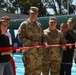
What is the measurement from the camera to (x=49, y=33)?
17.9ft

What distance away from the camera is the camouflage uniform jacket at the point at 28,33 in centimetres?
483

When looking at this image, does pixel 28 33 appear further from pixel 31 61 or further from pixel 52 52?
pixel 52 52

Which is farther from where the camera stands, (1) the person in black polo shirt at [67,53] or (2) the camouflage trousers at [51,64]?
(1) the person in black polo shirt at [67,53]

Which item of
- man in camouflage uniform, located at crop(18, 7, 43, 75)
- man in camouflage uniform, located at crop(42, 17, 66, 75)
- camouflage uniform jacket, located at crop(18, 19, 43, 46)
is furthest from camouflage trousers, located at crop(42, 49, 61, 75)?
camouflage uniform jacket, located at crop(18, 19, 43, 46)

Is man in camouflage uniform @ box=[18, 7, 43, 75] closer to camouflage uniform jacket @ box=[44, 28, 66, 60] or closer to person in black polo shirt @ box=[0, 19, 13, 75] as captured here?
Answer: camouflage uniform jacket @ box=[44, 28, 66, 60]

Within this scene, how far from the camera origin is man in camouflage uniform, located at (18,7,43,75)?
4.83 meters

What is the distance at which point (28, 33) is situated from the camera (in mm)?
4867

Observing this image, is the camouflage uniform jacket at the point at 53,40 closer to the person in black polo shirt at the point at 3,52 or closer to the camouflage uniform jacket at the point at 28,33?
the camouflage uniform jacket at the point at 28,33

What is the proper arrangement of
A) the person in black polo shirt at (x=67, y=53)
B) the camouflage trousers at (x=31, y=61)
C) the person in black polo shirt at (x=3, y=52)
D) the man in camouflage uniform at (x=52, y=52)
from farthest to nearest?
the person in black polo shirt at (x=67, y=53) → the man in camouflage uniform at (x=52, y=52) → the camouflage trousers at (x=31, y=61) → the person in black polo shirt at (x=3, y=52)

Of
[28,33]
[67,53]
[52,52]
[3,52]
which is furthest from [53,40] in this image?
[3,52]

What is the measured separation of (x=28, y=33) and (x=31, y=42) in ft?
0.58

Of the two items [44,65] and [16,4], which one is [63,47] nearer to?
[44,65]

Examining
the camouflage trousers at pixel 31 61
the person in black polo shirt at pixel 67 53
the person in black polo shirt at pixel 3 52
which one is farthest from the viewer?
the person in black polo shirt at pixel 67 53

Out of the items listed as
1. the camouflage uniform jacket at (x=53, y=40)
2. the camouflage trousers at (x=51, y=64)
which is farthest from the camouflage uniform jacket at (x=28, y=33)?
the camouflage trousers at (x=51, y=64)
